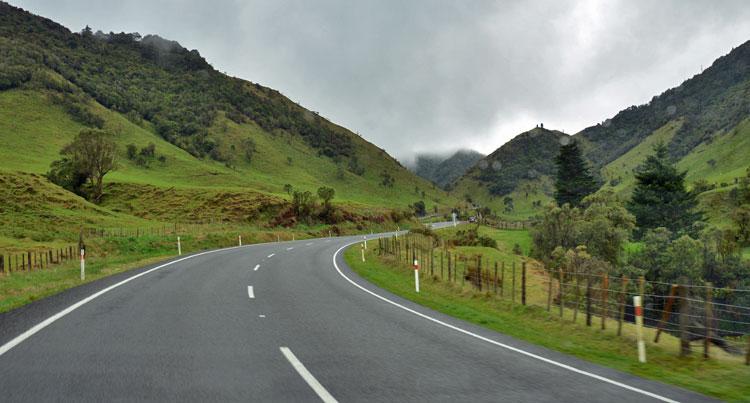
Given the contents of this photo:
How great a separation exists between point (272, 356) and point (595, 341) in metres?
6.96

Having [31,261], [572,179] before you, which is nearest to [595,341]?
[31,261]

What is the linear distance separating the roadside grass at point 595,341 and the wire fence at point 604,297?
0.30 meters

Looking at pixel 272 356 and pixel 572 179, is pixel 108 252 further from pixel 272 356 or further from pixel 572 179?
pixel 572 179

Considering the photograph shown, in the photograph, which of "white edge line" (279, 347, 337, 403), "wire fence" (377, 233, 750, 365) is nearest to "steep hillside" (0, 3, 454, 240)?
"wire fence" (377, 233, 750, 365)

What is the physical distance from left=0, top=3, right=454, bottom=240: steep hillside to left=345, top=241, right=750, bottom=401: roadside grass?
49.8 metres

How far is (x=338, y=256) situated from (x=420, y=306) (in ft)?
53.7

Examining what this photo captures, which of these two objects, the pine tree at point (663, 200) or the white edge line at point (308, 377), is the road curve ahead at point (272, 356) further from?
the pine tree at point (663, 200)

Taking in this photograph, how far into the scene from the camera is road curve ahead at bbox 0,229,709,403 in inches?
217

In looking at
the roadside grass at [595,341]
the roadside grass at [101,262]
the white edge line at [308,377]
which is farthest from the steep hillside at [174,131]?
the white edge line at [308,377]

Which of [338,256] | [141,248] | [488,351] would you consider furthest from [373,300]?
[141,248]

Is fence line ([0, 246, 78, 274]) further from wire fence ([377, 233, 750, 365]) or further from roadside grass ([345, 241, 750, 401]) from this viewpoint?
roadside grass ([345, 241, 750, 401])

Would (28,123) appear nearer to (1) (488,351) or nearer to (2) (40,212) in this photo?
(2) (40,212)

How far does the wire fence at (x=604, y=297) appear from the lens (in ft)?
29.8

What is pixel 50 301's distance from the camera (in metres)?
11.9
